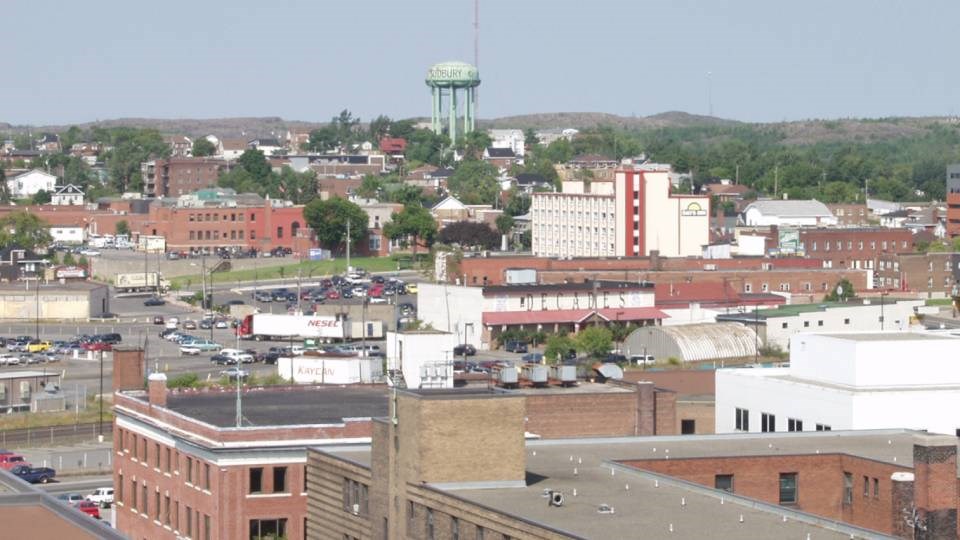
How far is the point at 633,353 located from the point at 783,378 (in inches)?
1371

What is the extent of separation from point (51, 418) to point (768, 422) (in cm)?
2883

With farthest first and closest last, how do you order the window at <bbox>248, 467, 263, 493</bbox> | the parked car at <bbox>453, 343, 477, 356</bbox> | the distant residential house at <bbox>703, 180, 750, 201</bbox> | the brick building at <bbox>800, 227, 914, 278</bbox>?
the distant residential house at <bbox>703, 180, 750, 201</bbox>
the brick building at <bbox>800, 227, 914, 278</bbox>
the parked car at <bbox>453, 343, 477, 356</bbox>
the window at <bbox>248, 467, 263, 493</bbox>

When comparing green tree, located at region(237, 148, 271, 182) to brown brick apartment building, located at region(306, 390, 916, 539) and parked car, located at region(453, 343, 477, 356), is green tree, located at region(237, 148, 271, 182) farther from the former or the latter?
brown brick apartment building, located at region(306, 390, 916, 539)

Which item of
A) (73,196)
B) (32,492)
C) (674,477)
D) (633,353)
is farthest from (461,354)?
(73,196)

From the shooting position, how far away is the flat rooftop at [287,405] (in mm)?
41750

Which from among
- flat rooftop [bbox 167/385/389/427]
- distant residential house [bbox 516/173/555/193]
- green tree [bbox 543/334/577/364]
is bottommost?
green tree [bbox 543/334/577/364]

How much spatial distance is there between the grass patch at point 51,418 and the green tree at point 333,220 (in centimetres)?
7166

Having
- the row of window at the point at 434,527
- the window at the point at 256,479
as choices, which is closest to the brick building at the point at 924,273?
the window at the point at 256,479

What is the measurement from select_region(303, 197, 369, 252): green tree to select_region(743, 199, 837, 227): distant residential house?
2386 centimetres

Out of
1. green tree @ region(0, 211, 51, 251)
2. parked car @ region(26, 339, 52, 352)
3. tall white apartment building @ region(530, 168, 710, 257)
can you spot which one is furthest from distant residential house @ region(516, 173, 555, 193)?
parked car @ region(26, 339, 52, 352)

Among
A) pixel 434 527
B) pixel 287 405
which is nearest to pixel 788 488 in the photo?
pixel 434 527

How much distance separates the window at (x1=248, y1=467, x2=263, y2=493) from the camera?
39344 millimetres

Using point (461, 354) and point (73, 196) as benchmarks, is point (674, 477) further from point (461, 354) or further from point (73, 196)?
point (73, 196)

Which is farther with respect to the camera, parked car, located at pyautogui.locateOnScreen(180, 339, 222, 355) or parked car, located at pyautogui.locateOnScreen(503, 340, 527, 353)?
parked car, located at pyautogui.locateOnScreen(503, 340, 527, 353)
